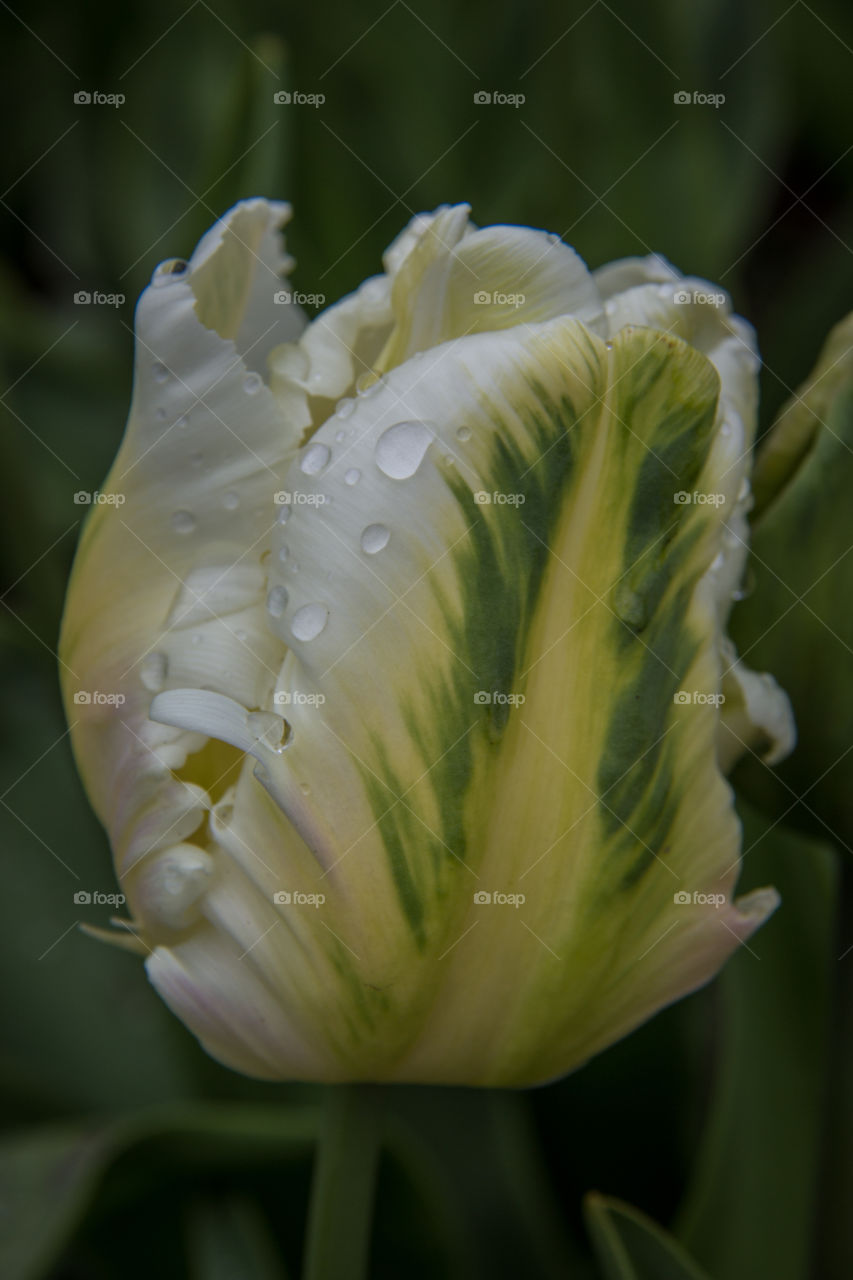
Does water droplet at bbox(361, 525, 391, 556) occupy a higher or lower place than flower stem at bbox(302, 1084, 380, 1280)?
higher

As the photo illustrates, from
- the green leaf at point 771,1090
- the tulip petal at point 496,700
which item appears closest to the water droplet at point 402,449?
the tulip petal at point 496,700

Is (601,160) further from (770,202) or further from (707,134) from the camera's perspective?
(770,202)

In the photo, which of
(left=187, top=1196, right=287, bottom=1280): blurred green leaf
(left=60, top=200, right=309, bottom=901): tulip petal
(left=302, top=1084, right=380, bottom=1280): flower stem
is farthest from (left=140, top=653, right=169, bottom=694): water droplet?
(left=187, top=1196, right=287, bottom=1280): blurred green leaf

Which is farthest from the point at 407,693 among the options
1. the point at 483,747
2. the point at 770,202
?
the point at 770,202

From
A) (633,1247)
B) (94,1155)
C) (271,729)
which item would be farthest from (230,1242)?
(271,729)

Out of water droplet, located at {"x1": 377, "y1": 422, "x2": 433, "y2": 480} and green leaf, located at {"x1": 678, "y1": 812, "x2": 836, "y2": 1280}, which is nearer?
water droplet, located at {"x1": 377, "y1": 422, "x2": 433, "y2": 480}

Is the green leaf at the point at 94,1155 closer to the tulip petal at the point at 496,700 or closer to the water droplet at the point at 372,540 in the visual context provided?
the tulip petal at the point at 496,700

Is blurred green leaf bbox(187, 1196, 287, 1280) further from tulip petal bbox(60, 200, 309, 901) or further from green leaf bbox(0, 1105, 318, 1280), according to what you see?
tulip petal bbox(60, 200, 309, 901)
